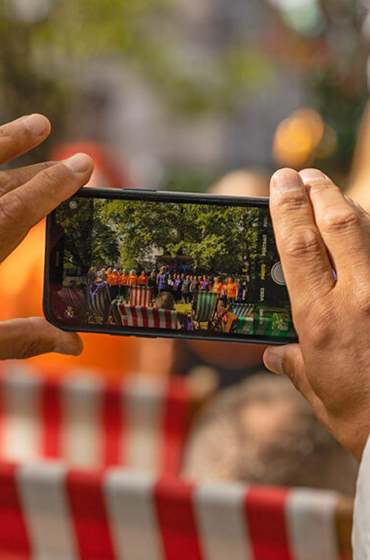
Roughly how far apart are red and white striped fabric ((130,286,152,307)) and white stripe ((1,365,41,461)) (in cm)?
129

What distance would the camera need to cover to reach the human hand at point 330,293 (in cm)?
47

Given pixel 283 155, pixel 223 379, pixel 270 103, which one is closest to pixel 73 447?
pixel 223 379

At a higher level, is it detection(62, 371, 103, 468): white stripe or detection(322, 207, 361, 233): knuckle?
detection(322, 207, 361, 233): knuckle

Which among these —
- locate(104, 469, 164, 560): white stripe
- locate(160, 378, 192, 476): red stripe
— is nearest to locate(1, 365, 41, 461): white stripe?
locate(160, 378, 192, 476): red stripe

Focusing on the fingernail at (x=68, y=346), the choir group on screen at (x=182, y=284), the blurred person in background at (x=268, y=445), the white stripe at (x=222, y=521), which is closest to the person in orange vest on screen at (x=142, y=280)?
the choir group on screen at (x=182, y=284)

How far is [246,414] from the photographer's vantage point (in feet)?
5.06

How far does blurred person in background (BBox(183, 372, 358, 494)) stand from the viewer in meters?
1.34

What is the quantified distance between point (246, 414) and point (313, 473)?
25cm

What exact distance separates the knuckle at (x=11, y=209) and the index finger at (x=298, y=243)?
8.8 inches

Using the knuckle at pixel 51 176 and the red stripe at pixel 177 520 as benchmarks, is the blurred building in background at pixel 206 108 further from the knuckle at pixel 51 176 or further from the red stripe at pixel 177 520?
the knuckle at pixel 51 176

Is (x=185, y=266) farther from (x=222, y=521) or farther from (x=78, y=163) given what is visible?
(x=222, y=521)

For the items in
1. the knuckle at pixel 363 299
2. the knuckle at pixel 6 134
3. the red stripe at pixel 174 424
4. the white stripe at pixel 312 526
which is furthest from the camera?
the red stripe at pixel 174 424

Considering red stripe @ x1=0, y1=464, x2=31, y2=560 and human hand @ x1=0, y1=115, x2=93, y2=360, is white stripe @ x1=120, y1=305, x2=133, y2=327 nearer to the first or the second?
human hand @ x1=0, y1=115, x2=93, y2=360

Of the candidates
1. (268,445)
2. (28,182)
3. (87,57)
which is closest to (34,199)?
(28,182)
